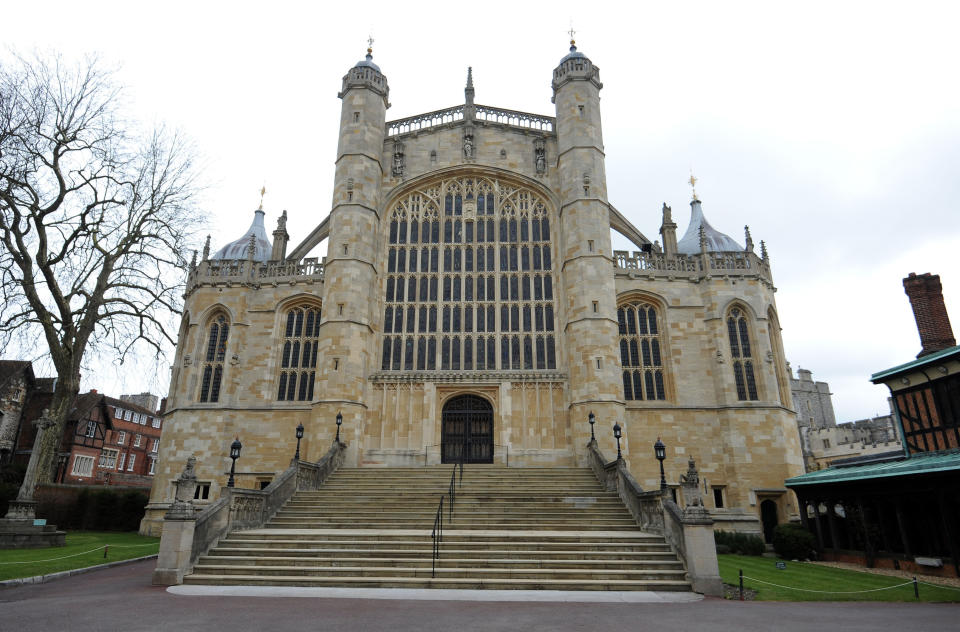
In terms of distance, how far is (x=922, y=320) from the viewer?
2064 centimetres

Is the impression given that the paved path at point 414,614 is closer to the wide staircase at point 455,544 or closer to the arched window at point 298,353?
the wide staircase at point 455,544

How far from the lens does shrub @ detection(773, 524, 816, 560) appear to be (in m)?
19.2

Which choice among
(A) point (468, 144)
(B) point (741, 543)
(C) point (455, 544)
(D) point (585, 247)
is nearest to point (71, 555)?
(C) point (455, 544)

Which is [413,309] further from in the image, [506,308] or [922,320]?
[922,320]

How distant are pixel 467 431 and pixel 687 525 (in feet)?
40.5

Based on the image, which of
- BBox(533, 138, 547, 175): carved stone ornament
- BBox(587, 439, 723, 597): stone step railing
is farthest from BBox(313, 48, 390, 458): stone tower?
BBox(587, 439, 723, 597): stone step railing

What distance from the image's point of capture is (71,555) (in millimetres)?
15797

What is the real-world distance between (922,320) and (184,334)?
30.8m

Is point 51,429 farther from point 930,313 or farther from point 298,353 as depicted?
point 930,313

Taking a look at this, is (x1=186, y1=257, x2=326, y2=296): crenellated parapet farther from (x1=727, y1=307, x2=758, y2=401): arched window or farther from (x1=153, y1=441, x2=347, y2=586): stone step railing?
(x1=727, y1=307, x2=758, y2=401): arched window

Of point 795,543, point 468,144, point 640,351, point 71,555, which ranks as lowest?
point 71,555

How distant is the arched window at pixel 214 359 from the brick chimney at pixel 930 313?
27.8 meters

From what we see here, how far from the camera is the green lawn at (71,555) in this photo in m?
A: 13.3

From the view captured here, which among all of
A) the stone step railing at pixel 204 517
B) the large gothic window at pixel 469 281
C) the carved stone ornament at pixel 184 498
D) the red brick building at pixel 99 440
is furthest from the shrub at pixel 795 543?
the red brick building at pixel 99 440
